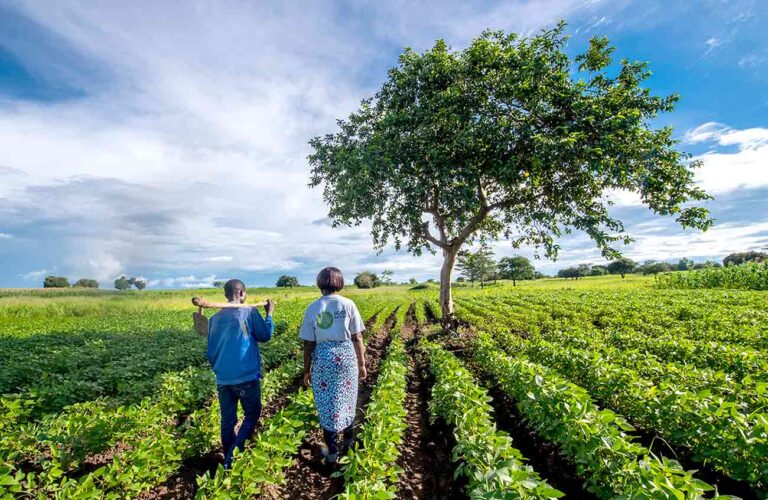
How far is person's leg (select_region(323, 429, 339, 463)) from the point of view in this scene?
5445 millimetres

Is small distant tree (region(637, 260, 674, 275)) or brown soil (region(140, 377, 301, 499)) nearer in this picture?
brown soil (region(140, 377, 301, 499))

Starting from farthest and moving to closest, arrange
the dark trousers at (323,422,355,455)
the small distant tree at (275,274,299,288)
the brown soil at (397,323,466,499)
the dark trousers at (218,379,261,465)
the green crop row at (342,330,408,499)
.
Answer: the small distant tree at (275,274,299,288), the dark trousers at (323,422,355,455), the dark trousers at (218,379,261,465), the brown soil at (397,323,466,499), the green crop row at (342,330,408,499)

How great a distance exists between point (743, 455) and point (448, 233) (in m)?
16.9

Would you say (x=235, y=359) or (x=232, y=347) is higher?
(x=232, y=347)

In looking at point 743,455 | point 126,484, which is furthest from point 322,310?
point 743,455

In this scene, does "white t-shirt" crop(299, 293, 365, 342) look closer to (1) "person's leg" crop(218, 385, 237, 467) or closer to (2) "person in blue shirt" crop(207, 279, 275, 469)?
(2) "person in blue shirt" crop(207, 279, 275, 469)

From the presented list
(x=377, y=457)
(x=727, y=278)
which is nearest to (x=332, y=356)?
(x=377, y=457)

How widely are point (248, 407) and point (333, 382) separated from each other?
129 cm

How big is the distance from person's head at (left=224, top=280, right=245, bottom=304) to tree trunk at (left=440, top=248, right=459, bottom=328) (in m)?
13.6

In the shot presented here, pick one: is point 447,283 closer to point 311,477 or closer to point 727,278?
point 311,477

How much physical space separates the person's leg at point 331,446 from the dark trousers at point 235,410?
1.08 meters

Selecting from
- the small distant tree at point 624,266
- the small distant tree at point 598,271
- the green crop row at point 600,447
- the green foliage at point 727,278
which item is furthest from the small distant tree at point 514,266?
the green crop row at point 600,447

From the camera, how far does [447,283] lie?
18.4 m

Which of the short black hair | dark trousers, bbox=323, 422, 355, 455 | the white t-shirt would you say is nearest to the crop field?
dark trousers, bbox=323, 422, 355, 455
